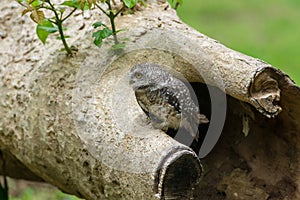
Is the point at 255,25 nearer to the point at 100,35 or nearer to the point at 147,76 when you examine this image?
the point at 100,35

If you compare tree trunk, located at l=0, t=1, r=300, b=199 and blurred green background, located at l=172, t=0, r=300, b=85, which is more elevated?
tree trunk, located at l=0, t=1, r=300, b=199

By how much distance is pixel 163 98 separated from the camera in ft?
6.74

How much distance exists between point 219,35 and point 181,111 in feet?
11.7

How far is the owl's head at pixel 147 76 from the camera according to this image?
80.8 inches

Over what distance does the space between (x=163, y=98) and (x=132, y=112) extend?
10 centimetres

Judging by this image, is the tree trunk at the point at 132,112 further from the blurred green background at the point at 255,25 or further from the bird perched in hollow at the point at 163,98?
the blurred green background at the point at 255,25

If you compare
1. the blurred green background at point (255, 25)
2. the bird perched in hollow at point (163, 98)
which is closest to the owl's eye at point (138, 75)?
the bird perched in hollow at point (163, 98)

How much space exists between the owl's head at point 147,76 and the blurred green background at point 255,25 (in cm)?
289

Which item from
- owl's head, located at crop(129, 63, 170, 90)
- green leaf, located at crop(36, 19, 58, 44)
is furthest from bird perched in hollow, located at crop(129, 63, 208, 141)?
green leaf, located at crop(36, 19, 58, 44)

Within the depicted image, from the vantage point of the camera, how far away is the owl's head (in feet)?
6.73

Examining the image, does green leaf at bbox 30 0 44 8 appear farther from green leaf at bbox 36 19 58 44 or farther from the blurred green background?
the blurred green background

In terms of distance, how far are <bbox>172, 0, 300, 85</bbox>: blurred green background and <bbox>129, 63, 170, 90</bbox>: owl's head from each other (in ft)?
9.48

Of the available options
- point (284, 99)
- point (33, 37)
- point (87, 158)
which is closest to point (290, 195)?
point (284, 99)

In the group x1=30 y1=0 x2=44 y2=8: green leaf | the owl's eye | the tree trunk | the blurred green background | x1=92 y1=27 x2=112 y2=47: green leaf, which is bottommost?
the blurred green background
